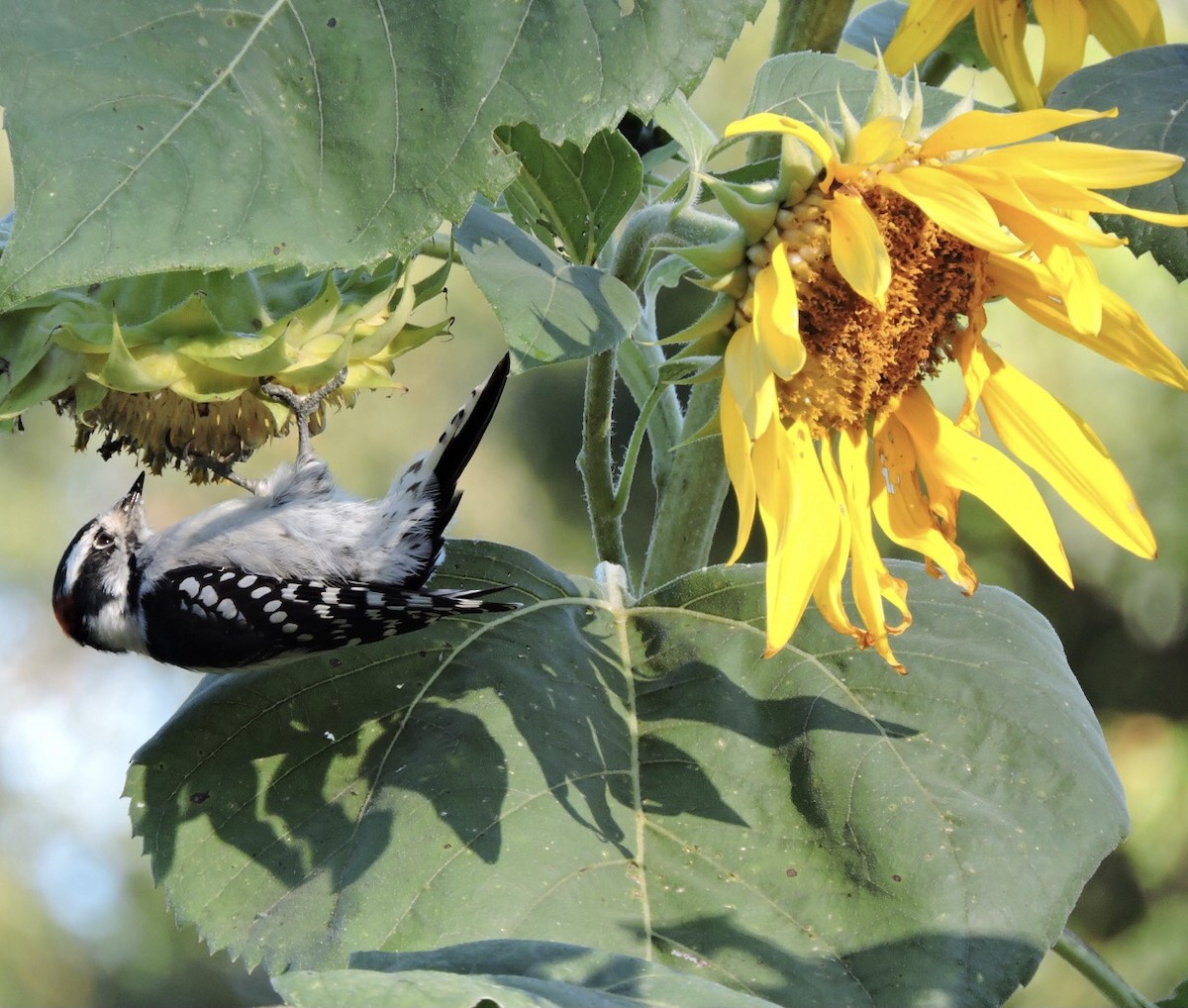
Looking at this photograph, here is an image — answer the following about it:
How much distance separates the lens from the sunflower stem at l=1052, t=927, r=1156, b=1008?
1369mm

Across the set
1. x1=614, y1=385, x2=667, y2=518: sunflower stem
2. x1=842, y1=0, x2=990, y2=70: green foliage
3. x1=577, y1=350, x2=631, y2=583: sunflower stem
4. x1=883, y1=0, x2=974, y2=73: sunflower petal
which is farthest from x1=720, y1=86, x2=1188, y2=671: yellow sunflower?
x1=842, y1=0, x2=990, y2=70: green foliage

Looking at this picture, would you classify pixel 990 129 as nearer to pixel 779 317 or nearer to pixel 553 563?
pixel 779 317

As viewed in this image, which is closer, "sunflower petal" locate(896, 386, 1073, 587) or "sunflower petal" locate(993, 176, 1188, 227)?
"sunflower petal" locate(993, 176, 1188, 227)

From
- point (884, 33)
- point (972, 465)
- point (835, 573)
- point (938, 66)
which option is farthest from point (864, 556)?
point (884, 33)

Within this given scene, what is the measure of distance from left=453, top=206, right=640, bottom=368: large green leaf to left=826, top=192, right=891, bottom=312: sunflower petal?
0.49ft

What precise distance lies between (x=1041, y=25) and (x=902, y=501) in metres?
0.54

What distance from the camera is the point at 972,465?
1.13 metres

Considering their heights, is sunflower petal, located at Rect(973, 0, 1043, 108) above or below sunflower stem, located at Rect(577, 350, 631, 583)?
above

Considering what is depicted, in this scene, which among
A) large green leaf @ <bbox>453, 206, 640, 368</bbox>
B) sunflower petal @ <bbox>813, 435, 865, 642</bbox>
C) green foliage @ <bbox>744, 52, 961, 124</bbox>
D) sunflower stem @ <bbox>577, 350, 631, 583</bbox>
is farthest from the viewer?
sunflower stem @ <bbox>577, 350, 631, 583</bbox>

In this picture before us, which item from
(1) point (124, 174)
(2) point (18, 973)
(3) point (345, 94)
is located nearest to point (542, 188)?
(3) point (345, 94)

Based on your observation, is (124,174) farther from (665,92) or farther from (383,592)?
(383,592)

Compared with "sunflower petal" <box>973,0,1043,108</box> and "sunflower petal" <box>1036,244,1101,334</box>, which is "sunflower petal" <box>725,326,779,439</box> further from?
"sunflower petal" <box>973,0,1043,108</box>

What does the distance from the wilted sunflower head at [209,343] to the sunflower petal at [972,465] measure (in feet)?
1.26

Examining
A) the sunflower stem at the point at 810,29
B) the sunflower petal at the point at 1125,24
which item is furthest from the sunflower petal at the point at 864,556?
the sunflower petal at the point at 1125,24
